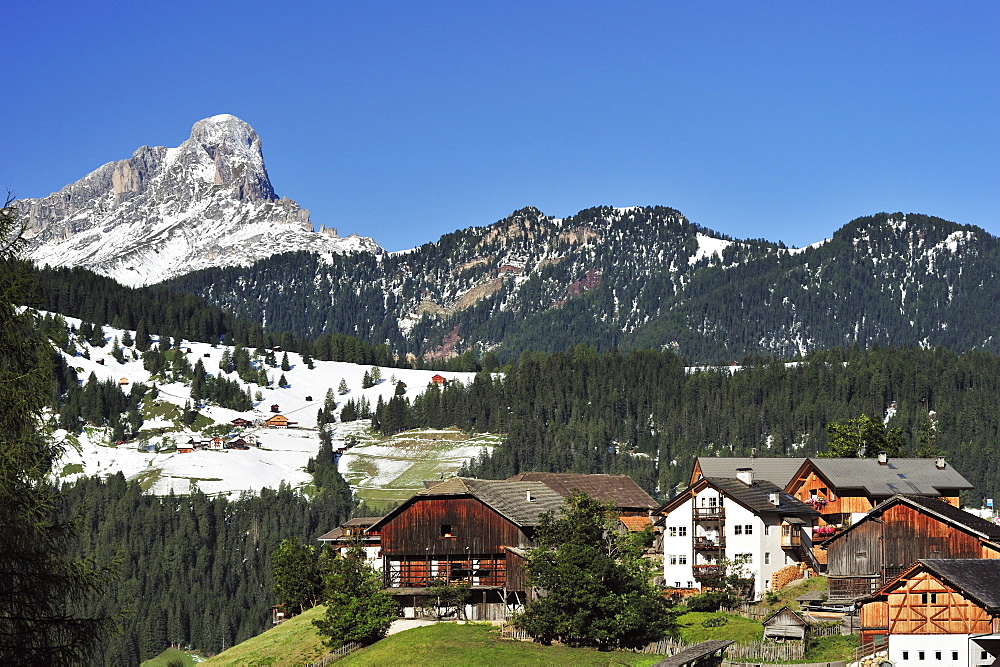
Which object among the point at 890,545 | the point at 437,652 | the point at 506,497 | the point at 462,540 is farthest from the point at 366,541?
the point at 890,545

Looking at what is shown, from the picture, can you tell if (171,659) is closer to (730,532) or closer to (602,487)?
(602,487)

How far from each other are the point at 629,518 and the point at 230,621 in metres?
88.9

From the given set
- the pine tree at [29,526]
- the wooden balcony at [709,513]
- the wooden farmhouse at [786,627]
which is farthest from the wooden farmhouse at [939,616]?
the pine tree at [29,526]

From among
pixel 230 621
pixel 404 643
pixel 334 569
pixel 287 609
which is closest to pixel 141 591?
pixel 230 621

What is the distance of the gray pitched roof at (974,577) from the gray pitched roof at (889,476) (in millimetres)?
34173

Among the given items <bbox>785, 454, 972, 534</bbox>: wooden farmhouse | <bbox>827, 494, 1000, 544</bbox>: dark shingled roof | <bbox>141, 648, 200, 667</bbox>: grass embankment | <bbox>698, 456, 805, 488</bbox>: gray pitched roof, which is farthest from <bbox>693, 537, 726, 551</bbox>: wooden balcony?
<bbox>141, 648, 200, 667</bbox>: grass embankment

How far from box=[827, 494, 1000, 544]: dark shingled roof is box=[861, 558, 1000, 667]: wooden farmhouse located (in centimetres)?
1172

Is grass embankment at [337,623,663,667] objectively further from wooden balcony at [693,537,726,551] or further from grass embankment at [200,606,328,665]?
wooden balcony at [693,537,726,551]

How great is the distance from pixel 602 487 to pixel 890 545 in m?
46.3

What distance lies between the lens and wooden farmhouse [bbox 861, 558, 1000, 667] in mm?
56625

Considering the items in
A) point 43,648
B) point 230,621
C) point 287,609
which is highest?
point 43,648

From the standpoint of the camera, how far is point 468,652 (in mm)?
65500

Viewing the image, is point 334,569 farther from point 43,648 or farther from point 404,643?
point 43,648

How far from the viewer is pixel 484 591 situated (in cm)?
8425
